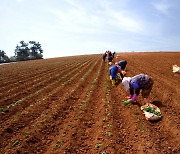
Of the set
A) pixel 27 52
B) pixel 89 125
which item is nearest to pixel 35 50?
pixel 27 52

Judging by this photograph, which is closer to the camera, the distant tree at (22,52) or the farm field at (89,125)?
the farm field at (89,125)

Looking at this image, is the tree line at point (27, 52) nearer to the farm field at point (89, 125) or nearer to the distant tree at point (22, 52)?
the distant tree at point (22, 52)

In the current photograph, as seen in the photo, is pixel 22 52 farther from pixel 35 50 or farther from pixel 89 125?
pixel 89 125

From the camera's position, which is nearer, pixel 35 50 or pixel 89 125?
pixel 89 125

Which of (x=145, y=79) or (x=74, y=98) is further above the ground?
(x=145, y=79)

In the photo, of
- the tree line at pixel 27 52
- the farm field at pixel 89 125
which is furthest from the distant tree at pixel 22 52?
the farm field at pixel 89 125

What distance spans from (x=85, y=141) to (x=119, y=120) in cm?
157

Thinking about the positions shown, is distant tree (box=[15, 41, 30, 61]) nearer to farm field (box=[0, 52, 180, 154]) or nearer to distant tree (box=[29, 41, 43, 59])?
distant tree (box=[29, 41, 43, 59])

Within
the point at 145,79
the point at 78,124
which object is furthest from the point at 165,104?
the point at 78,124

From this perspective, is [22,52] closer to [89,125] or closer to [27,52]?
[27,52]

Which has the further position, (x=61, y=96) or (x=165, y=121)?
(x=61, y=96)

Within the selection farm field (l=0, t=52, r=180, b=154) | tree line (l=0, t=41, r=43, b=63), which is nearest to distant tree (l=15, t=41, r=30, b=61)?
tree line (l=0, t=41, r=43, b=63)

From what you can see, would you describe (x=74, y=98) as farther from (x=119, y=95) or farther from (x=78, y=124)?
(x=78, y=124)

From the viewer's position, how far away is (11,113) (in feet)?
25.2
